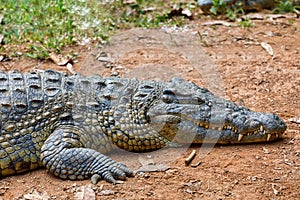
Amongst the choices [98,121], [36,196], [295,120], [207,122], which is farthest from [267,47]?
[36,196]

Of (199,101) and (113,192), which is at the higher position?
(199,101)

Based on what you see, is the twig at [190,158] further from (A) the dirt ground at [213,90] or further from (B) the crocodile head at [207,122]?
(B) the crocodile head at [207,122]

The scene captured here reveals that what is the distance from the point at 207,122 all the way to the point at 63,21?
376 centimetres

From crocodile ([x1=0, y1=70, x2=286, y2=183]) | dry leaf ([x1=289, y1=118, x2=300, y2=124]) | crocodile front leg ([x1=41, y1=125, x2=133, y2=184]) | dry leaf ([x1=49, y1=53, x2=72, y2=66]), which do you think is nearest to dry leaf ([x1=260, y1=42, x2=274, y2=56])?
dry leaf ([x1=289, y1=118, x2=300, y2=124])

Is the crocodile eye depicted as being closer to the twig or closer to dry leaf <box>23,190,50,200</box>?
the twig

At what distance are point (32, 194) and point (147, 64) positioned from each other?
9.97ft

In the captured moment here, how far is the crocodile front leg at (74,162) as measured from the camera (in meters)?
4.25

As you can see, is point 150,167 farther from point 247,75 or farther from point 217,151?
point 247,75

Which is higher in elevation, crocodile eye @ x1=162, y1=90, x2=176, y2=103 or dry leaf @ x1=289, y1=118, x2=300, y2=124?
crocodile eye @ x1=162, y1=90, x2=176, y2=103

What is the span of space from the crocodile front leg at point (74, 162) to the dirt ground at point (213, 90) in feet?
0.29

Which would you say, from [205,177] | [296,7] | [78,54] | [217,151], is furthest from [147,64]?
[296,7]

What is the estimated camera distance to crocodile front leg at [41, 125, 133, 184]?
4.25m

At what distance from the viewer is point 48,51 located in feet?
22.8

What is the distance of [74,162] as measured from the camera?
4.29 metres
